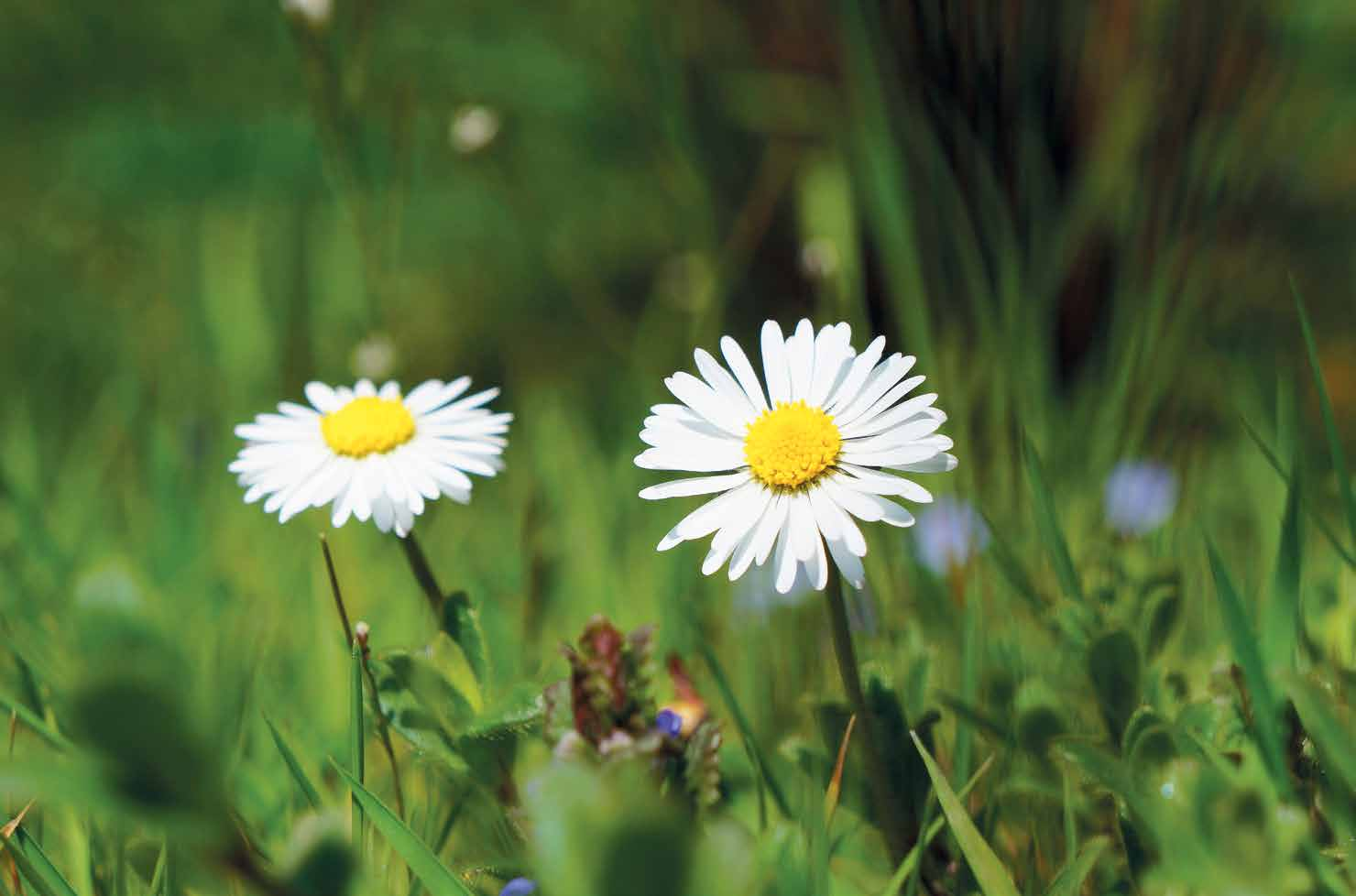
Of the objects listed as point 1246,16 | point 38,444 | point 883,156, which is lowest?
point 38,444

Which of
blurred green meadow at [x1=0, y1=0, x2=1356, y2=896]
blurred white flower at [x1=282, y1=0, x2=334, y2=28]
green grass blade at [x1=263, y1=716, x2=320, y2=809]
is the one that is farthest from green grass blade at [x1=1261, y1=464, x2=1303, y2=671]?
blurred white flower at [x1=282, y1=0, x2=334, y2=28]

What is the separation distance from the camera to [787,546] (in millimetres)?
527

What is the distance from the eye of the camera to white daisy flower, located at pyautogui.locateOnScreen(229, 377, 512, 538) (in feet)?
2.14

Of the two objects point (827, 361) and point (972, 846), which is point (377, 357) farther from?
point (972, 846)

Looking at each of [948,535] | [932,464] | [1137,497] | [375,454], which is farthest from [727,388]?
[1137,497]

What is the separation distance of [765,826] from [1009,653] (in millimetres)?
214

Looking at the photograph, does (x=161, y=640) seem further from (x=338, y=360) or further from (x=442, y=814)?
(x=338, y=360)

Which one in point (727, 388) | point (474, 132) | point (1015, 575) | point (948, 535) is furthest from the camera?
point (474, 132)

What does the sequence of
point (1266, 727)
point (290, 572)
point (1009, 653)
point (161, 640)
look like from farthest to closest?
1. point (290, 572)
2. point (1009, 653)
3. point (1266, 727)
4. point (161, 640)

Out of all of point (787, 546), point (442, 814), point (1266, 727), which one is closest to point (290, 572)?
point (442, 814)

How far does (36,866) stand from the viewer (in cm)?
57

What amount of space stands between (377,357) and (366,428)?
349 millimetres

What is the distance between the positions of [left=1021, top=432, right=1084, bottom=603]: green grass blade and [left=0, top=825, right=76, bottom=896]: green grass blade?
52 centimetres

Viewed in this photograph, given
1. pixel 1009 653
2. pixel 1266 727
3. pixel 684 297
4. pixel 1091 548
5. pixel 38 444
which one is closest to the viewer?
pixel 1266 727
